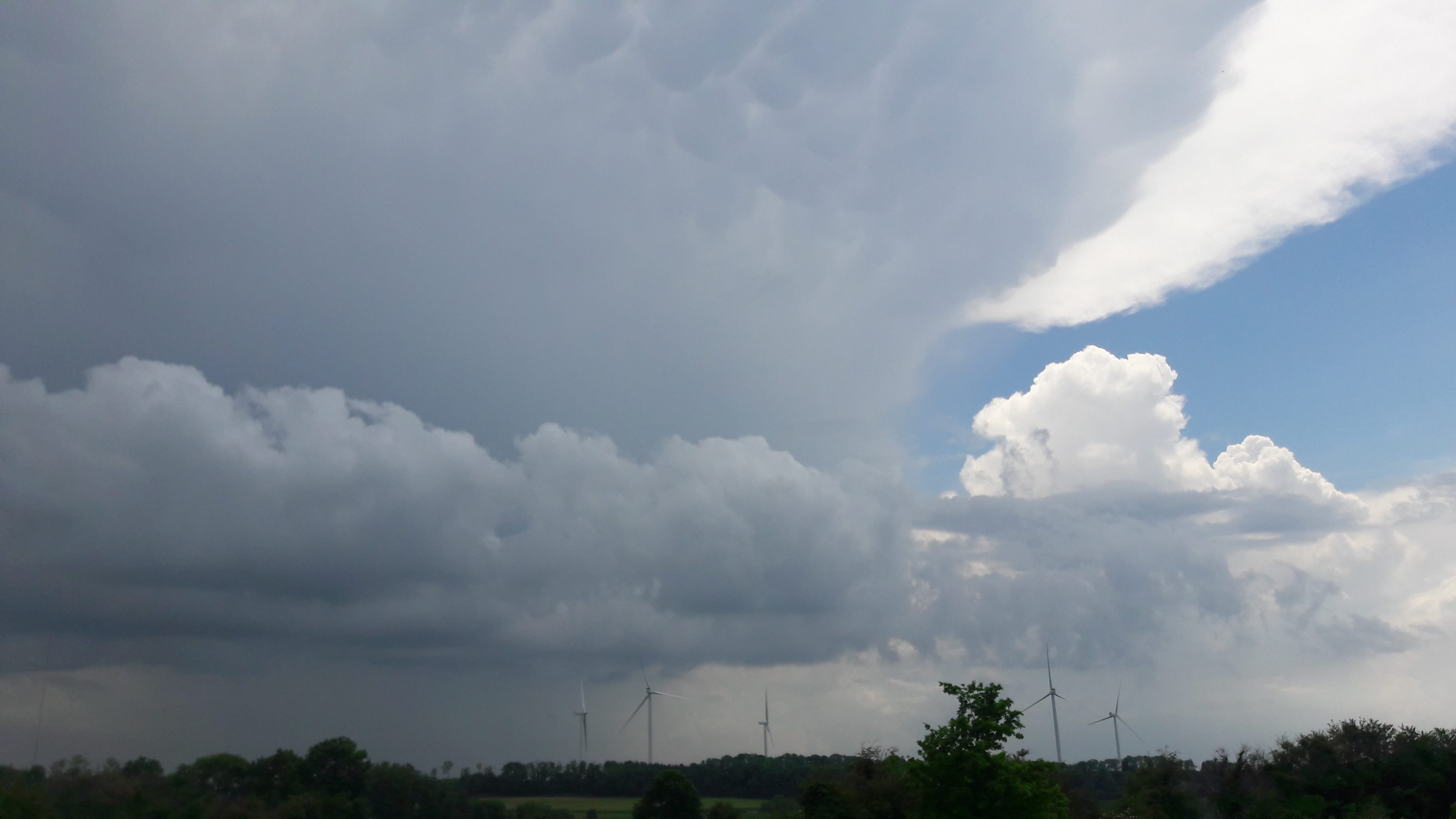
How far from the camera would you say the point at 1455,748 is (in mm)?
98625

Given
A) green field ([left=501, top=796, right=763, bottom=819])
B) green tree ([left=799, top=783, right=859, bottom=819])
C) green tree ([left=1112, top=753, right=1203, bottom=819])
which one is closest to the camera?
green tree ([left=799, top=783, right=859, bottom=819])

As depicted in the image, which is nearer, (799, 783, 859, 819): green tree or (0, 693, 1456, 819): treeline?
(0, 693, 1456, 819): treeline

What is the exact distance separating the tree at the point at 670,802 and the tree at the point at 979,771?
46.6 meters

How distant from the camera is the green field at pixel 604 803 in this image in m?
123

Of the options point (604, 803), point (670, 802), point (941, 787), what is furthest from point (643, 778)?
point (941, 787)

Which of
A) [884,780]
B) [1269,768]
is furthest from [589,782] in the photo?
[1269,768]

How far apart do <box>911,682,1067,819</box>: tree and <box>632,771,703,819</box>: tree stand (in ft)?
153

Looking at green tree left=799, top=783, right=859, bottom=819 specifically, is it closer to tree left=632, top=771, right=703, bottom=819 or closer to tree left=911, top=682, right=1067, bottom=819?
tree left=911, top=682, right=1067, bottom=819

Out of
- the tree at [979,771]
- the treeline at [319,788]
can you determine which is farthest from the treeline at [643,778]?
the tree at [979,771]

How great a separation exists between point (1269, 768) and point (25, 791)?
111799 mm

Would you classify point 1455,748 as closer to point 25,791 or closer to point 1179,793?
point 1179,793

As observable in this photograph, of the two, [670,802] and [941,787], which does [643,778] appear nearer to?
[670,802]

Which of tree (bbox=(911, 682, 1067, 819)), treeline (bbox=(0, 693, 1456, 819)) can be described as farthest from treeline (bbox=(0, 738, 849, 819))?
tree (bbox=(911, 682, 1067, 819))

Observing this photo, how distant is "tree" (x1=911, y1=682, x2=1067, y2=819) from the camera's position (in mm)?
55312
